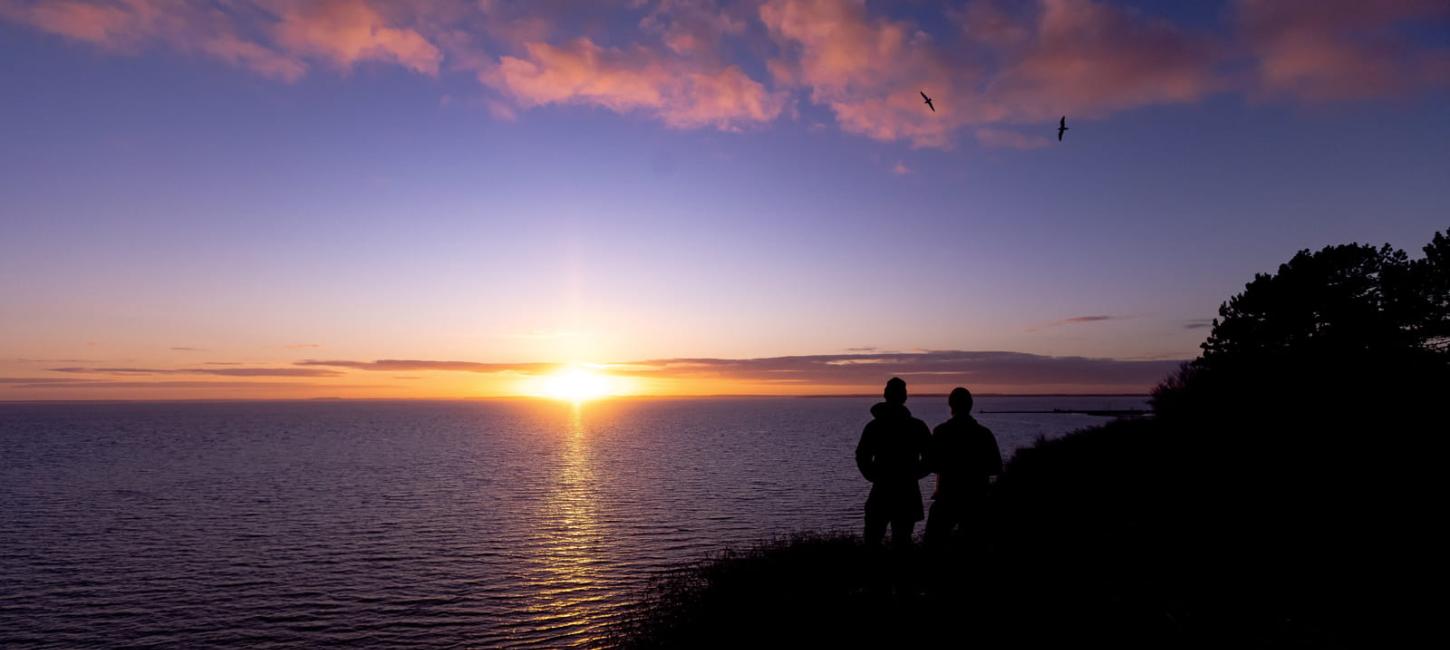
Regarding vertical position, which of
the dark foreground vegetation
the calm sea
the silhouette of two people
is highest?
the silhouette of two people

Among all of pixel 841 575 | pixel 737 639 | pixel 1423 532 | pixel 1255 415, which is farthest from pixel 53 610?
pixel 1255 415

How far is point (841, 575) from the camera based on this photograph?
642 inches

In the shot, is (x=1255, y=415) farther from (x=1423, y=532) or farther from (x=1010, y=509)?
(x=1423, y=532)

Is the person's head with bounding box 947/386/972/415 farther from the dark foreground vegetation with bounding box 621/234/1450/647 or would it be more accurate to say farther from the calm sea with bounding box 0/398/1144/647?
the calm sea with bounding box 0/398/1144/647

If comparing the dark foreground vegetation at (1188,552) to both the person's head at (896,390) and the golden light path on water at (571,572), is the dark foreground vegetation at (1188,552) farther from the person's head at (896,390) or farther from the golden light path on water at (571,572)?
the person's head at (896,390)

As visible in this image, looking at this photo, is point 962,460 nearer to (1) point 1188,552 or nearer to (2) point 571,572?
(1) point 1188,552

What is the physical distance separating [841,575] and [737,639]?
11.5ft

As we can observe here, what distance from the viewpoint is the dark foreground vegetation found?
1072cm

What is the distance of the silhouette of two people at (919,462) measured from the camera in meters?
11.3

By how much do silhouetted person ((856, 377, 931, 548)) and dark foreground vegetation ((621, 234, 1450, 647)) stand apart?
3.57ft

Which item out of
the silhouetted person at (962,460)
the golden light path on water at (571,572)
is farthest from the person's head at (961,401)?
the golden light path on water at (571,572)

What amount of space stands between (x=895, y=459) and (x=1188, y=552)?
8.88 m

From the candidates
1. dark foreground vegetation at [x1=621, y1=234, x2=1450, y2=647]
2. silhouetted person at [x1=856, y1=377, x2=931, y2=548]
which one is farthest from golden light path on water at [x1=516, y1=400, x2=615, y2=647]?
silhouetted person at [x1=856, y1=377, x2=931, y2=548]

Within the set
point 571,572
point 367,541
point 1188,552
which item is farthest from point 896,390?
point 367,541
